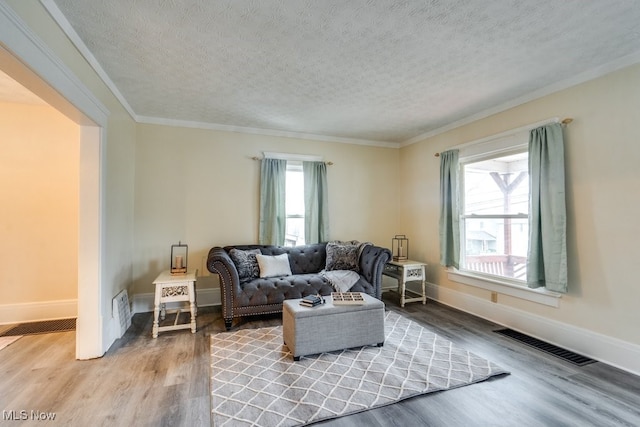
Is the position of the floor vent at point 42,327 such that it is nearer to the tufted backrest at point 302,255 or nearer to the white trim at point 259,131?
the tufted backrest at point 302,255

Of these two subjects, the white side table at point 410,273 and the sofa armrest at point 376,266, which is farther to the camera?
the white side table at point 410,273

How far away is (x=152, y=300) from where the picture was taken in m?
3.88

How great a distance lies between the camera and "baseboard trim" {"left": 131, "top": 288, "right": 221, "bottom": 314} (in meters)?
3.80

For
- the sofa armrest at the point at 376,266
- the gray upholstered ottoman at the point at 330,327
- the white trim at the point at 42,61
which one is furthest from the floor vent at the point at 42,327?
the sofa armrest at the point at 376,266

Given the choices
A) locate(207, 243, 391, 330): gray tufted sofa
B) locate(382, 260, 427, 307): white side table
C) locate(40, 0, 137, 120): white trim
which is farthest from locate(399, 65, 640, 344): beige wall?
locate(40, 0, 137, 120): white trim

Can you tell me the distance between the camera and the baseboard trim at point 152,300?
3805 millimetres

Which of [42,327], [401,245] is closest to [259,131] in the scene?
[401,245]

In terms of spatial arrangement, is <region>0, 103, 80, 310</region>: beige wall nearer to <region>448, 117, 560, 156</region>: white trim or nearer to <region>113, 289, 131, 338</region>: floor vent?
<region>113, 289, 131, 338</region>: floor vent

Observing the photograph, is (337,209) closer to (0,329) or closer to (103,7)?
(103,7)

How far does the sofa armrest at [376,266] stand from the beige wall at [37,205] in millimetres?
3673

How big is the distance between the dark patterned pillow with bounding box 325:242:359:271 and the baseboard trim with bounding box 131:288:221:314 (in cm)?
167

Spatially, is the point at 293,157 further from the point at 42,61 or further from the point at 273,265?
the point at 42,61

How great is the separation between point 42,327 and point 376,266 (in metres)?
3.92

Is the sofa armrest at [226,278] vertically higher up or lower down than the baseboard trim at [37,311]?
higher up
